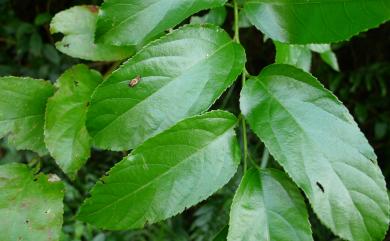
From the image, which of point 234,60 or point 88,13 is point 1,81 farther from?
point 234,60

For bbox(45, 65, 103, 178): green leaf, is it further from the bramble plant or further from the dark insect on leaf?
the dark insect on leaf

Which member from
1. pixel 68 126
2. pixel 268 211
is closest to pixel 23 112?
pixel 68 126

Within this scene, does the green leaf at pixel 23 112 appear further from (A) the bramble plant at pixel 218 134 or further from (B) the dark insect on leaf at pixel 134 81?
(B) the dark insect on leaf at pixel 134 81

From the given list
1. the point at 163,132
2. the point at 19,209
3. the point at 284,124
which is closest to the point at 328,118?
the point at 284,124

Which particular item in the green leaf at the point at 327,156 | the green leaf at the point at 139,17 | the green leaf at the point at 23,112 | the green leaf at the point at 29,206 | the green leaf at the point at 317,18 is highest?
the green leaf at the point at 317,18

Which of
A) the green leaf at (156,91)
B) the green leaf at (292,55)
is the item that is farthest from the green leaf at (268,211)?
the green leaf at (292,55)

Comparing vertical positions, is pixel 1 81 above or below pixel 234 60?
below
